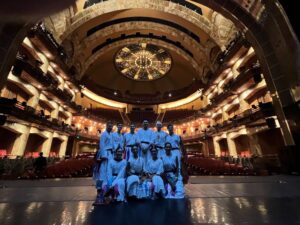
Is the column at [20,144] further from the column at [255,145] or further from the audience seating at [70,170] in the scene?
the column at [255,145]

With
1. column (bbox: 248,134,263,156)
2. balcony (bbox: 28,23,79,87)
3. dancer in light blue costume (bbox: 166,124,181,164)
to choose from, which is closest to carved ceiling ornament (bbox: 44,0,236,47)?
balcony (bbox: 28,23,79,87)

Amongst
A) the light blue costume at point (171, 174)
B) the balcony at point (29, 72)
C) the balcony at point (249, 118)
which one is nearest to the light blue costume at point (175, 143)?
the light blue costume at point (171, 174)

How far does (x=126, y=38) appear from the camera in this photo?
98.5 feet

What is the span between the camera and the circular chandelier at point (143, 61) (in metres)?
33.8

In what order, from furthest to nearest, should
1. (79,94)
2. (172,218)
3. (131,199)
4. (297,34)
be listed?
(79,94)
(297,34)
(131,199)
(172,218)

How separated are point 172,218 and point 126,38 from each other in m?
31.8

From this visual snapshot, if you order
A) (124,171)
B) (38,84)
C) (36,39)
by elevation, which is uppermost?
(36,39)

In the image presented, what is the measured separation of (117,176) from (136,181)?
50 centimetres

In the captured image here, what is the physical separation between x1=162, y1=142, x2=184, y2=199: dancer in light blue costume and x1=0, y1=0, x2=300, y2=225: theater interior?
366mm

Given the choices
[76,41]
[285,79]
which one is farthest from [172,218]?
[76,41]

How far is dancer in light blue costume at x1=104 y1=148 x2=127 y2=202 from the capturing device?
387 centimetres

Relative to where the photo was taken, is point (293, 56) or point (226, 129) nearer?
point (293, 56)

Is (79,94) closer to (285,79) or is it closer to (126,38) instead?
(126,38)

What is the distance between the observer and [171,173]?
4.51 meters
